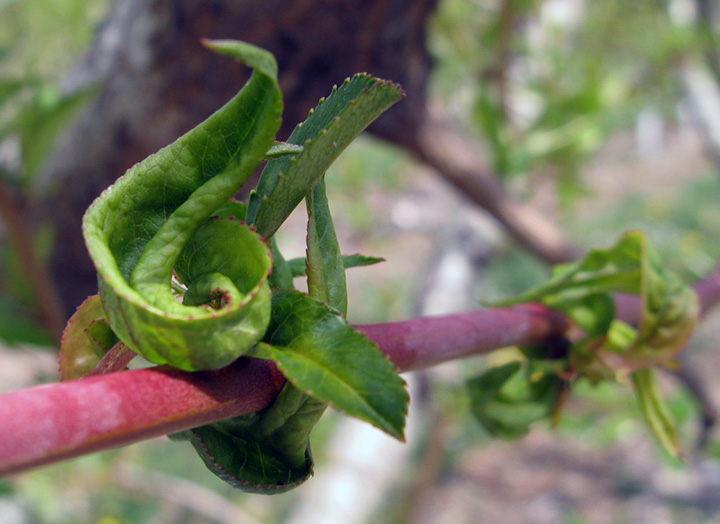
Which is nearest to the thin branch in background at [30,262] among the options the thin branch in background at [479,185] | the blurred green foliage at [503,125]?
the blurred green foliage at [503,125]

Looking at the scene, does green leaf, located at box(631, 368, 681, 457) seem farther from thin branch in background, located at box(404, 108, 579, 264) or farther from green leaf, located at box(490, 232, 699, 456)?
thin branch in background, located at box(404, 108, 579, 264)

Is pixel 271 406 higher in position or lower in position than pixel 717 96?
higher

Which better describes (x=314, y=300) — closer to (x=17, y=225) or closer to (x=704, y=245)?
(x=17, y=225)

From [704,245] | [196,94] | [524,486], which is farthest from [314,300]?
[704,245]

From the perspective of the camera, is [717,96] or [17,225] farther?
[717,96]

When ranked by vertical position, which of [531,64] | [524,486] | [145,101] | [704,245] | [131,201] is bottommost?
[524,486]

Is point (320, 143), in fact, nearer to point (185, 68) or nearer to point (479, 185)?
point (185, 68)
